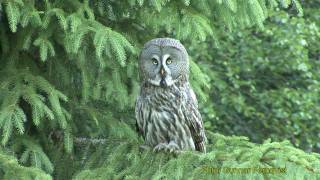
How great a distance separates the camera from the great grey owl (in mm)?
4148

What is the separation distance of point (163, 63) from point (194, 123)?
1.48ft

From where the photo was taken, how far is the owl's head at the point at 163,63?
4113mm

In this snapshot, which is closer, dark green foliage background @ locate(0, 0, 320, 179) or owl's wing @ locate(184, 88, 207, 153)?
dark green foliage background @ locate(0, 0, 320, 179)

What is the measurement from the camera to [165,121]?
421 centimetres

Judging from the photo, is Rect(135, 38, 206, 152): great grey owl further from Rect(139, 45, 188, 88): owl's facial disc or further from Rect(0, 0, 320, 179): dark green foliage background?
Rect(0, 0, 320, 179): dark green foliage background

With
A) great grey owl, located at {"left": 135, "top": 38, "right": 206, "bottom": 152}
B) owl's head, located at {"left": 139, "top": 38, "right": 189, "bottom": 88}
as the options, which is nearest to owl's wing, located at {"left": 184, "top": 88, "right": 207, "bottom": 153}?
great grey owl, located at {"left": 135, "top": 38, "right": 206, "bottom": 152}

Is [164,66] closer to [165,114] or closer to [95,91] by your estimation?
[165,114]

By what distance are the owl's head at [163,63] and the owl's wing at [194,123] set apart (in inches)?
6.9

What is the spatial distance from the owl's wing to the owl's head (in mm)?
176

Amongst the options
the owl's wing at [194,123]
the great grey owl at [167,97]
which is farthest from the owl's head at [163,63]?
the owl's wing at [194,123]

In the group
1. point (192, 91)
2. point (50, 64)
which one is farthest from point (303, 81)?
point (50, 64)

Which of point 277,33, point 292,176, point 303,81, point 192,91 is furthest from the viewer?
point 303,81

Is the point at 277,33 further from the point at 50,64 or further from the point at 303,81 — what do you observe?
the point at 50,64

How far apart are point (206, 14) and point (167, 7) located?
296 millimetres
